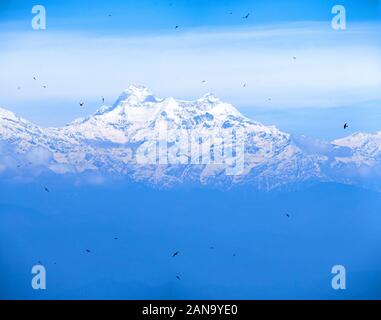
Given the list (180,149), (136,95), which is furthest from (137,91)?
(180,149)

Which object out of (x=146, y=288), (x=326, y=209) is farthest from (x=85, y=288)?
(x=326, y=209)

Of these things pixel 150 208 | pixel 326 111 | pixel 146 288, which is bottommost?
pixel 146 288

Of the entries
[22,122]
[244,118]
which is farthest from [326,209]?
[22,122]

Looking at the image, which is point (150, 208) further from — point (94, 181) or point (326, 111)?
point (326, 111)

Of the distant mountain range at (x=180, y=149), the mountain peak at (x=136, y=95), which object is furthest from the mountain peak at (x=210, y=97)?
the mountain peak at (x=136, y=95)

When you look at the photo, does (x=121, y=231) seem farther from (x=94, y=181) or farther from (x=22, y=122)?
(x=22, y=122)

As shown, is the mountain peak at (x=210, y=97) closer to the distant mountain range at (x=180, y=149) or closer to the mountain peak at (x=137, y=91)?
the distant mountain range at (x=180, y=149)

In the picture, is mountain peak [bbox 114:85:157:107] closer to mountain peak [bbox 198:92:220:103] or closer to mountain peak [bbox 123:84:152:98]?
mountain peak [bbox 123:84:152:98]

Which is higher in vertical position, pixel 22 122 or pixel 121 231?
pixel 22 122

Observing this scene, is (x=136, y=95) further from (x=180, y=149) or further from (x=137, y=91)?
(x=180, y=149)

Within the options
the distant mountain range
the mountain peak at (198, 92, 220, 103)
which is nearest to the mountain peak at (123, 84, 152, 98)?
the distant mountain range
